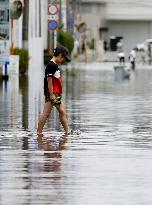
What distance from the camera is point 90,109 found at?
2584 cm

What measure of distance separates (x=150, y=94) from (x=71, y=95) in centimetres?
273

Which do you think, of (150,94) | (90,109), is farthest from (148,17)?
(90,109)

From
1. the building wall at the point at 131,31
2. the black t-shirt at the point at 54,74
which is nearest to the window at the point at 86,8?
the building wall at the point at 131,31

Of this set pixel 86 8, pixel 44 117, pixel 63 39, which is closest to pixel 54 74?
pixel 44 117

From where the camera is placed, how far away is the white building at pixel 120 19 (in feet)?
429

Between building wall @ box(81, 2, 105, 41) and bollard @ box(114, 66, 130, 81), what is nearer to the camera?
bollard @ box(114, 66, 130, 81)

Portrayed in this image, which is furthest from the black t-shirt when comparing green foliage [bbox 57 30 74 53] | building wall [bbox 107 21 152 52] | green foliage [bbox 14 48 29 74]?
building wall [bbox 107 21 152 52]

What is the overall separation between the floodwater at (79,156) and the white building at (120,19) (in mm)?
102810

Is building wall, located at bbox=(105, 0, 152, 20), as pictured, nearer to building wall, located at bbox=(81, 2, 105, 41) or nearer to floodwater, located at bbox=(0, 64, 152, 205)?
building wall, located at bbox=(81, 2, 105, 41)

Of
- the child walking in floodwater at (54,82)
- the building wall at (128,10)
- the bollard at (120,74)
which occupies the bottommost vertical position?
the bollard at (120,74)

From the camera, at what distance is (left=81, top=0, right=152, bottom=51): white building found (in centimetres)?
13075

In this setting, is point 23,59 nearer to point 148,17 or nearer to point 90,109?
point 90,109

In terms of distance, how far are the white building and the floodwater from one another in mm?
102810

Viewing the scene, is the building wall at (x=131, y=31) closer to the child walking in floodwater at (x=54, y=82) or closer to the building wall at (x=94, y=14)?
the building wall at (x=94, y=14)
